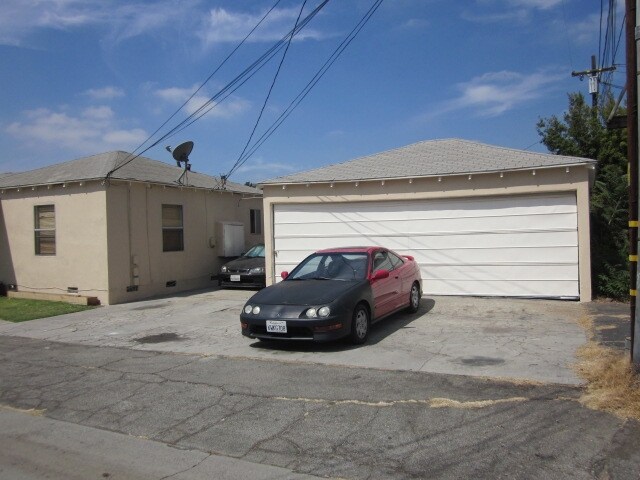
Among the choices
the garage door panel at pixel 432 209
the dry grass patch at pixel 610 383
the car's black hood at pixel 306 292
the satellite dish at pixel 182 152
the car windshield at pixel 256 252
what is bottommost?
the dry grass patch at pixel 610 383

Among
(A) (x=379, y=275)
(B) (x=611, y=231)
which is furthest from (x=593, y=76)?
(A) (x=379, y=275)

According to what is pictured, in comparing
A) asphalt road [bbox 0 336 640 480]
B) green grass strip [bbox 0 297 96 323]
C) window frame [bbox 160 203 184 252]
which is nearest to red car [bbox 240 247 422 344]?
asphalt road [bbox 0 336 640 480]

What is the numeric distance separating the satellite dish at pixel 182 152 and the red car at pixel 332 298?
8.57 metres

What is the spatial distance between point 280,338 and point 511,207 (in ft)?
22.8

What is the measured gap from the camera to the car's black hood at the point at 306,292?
297 inches

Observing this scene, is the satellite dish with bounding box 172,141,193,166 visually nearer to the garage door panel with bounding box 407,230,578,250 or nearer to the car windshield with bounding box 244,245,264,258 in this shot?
the car windshield with bounding box 244,245,264,258

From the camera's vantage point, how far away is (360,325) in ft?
25.8

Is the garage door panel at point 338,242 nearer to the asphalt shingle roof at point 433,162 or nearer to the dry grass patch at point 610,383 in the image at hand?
the asphalt shingle roof at point 433,162

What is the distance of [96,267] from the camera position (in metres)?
13.6

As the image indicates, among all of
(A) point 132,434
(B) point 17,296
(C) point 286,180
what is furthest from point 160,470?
(B) point 17,296

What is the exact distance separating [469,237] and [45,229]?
1161 centimetres

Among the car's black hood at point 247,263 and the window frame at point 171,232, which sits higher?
the window frame at point 171,232

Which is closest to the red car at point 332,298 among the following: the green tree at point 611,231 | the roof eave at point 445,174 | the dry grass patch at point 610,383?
the dry grass patch at point 610,383

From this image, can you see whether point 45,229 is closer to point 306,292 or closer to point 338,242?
point 338,242
